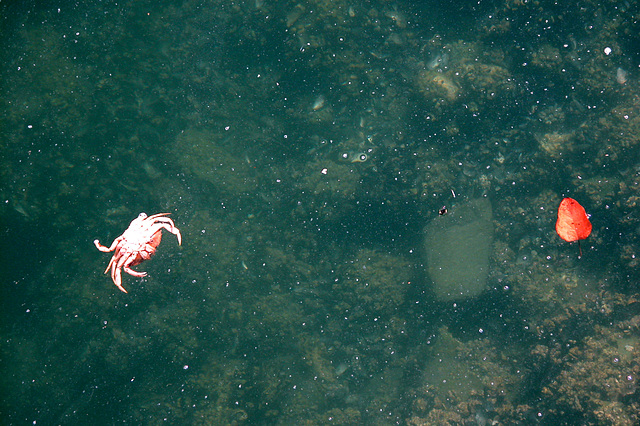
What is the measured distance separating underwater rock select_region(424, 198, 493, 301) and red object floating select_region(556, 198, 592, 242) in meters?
1.20

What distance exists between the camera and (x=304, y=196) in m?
6.71

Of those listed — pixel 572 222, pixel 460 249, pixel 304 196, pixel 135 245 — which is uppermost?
pixel 135 245

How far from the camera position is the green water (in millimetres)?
5797

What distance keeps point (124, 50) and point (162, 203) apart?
3.49 meters

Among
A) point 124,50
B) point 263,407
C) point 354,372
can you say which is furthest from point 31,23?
point 354,372

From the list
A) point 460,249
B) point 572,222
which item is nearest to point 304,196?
point 460,249

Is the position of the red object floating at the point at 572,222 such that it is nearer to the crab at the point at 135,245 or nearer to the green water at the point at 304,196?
the green water at the point at 304,196

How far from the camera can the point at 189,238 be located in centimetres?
679

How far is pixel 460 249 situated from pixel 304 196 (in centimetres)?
317

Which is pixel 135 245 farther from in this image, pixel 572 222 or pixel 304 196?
pixel 572 222

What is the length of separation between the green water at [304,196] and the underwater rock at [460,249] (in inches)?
6.2

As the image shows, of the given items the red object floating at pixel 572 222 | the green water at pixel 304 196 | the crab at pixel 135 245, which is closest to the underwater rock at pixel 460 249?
the green water at pixel 304 196

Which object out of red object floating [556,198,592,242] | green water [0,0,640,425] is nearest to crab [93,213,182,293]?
green water [0,0,640,425]

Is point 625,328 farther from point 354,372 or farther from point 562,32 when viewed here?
point 562,32
